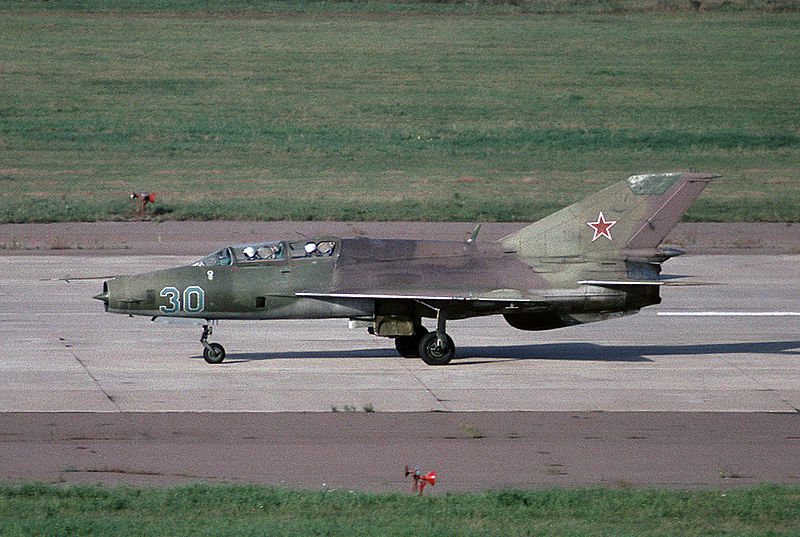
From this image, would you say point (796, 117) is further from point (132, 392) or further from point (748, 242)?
point (132, 392)

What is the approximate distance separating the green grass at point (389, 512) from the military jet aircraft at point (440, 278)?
→ 25.4 ft

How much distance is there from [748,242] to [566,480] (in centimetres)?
2700

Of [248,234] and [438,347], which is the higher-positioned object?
[248,234]

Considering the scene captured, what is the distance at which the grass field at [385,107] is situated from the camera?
5275cm

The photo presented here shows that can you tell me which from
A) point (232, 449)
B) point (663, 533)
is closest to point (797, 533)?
point (663, 533)

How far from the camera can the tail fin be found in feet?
70.0

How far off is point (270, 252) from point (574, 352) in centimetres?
645

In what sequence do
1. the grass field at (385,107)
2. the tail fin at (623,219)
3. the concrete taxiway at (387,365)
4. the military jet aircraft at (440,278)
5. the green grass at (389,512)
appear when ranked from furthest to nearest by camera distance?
the grass field at (385,107), the tail fin at (623,219), the military jet aircraft at (440,278), the concrete taxiway at (387,365), the green grass at (389,512)

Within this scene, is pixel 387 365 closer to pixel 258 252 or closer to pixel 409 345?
pixel 409 345

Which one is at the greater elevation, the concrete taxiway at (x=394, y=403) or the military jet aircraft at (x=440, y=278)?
the military jet aircraft at (x=440, y=278)

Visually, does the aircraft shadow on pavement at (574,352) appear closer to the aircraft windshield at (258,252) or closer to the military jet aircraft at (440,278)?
the military jet aircraft at (440,278)

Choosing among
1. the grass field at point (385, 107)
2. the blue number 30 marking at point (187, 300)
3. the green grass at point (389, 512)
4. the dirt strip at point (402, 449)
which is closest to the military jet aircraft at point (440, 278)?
the blue number 30 marking at point (187, 300)

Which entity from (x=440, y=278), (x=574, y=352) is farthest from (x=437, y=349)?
(x=574, y=352)

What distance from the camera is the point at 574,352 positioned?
2280 centimetres
